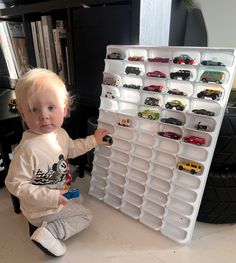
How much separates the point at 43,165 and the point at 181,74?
1.67 ft

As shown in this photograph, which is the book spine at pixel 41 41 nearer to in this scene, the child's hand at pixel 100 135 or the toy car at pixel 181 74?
the child's hand at pixel 100 135

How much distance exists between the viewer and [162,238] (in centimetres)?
84

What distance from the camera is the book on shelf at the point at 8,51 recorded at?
1.40 meters

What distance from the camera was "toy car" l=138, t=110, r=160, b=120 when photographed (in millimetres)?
833

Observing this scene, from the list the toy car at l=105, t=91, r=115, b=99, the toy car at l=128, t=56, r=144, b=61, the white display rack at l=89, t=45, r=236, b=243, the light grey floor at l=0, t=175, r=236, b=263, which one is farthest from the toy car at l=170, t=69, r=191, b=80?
the light grey floor at l=0, t=175, r=236, b=263

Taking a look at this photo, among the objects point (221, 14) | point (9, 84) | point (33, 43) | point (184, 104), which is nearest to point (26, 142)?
point (184, 104)

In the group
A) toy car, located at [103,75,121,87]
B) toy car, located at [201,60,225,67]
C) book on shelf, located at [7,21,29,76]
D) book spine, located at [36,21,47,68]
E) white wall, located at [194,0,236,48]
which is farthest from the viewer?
book on shelf, located at [7,21,29,76]

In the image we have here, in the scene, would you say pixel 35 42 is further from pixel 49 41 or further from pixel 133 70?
pixel 133 70

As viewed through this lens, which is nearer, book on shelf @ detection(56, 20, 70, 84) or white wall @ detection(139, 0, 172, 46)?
white wall @ detection(139, 0, 172, 46)

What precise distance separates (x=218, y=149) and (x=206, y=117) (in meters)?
0.12

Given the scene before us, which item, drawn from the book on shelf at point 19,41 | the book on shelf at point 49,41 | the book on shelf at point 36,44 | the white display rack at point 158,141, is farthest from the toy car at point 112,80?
the book on shelf at point 19,41

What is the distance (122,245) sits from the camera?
81 cm

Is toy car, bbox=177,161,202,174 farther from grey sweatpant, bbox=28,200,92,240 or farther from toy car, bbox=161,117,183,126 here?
grey sweatpant, bbox=28,200,92,240

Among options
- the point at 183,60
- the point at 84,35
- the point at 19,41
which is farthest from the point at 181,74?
the point at 19,41
